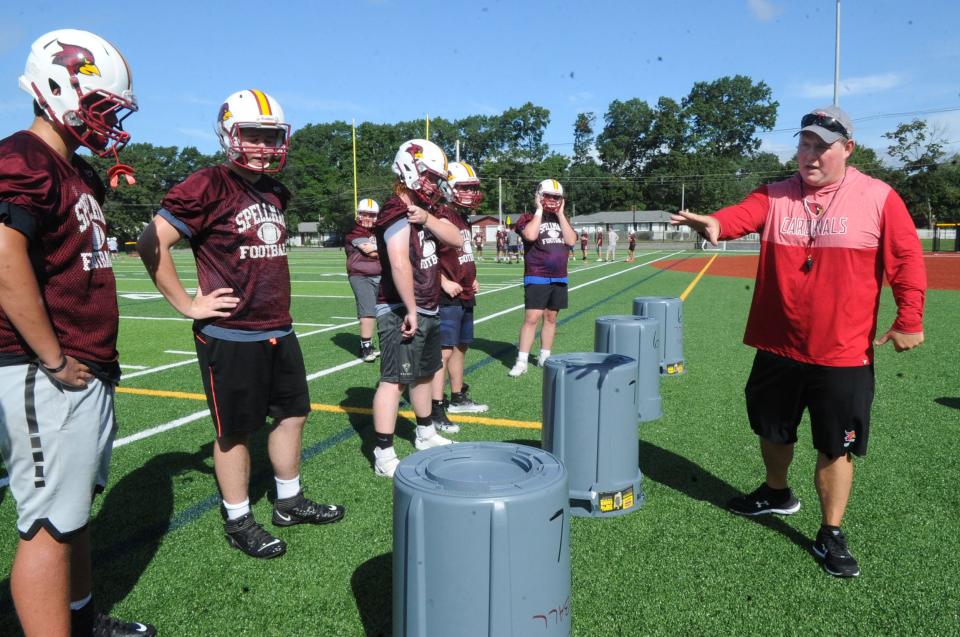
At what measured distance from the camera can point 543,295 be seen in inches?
289

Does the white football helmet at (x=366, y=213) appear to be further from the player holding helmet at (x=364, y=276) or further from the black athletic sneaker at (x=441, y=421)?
the black athletic sneaker at (x=441, y=421)

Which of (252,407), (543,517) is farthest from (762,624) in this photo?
(252,407)

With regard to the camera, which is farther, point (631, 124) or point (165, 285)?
point (631, 124)

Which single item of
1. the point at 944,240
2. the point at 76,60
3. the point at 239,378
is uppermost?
the point at 944,240

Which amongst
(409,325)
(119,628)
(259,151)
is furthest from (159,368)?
(119,628)

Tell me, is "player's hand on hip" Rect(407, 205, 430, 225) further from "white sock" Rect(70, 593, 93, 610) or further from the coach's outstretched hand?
"white sock" Rect(70, 593, 93, 610)

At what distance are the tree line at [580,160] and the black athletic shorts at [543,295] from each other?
74950 millimetres

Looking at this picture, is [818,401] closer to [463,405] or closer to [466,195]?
[463,405]

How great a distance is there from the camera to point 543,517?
206 cm

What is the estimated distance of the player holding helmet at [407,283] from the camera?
162 inches

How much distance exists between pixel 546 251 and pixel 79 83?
5535 millimetres

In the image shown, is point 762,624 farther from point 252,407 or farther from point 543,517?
point 252,407

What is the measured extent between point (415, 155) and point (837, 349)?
8.77 feet

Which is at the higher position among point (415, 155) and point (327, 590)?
point (415, 155)
